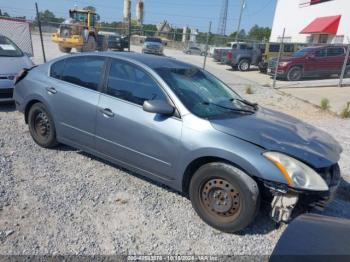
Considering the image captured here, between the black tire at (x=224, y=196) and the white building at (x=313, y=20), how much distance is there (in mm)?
24588

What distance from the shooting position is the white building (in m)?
24.6

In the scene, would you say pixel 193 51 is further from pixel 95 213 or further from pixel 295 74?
pixel 95 213

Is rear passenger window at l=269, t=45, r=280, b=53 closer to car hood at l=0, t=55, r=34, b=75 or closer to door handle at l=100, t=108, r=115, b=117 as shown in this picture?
car hood at l=0, t=55, r=34, b=75

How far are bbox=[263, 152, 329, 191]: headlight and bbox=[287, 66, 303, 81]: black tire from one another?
47.2 ft

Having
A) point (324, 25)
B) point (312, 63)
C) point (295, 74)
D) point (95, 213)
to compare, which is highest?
point (324, 25)

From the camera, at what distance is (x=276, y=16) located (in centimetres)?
3628

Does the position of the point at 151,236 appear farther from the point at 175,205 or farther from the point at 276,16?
the point at 276,16

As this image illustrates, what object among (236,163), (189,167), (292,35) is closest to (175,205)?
(189,167)

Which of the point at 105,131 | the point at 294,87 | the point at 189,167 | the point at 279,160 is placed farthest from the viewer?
the point at 294,87

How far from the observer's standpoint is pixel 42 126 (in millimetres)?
4770

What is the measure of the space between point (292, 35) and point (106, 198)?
3334 cm

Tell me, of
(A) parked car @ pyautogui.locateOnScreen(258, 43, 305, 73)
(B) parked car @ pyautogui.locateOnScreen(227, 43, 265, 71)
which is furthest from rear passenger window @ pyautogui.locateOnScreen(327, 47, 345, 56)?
(B) parked car @ pyautogui.locateOnScreen(227, 43, 265, 71)

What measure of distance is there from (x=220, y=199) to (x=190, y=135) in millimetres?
694

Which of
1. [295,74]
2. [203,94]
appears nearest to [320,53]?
[295,74]
